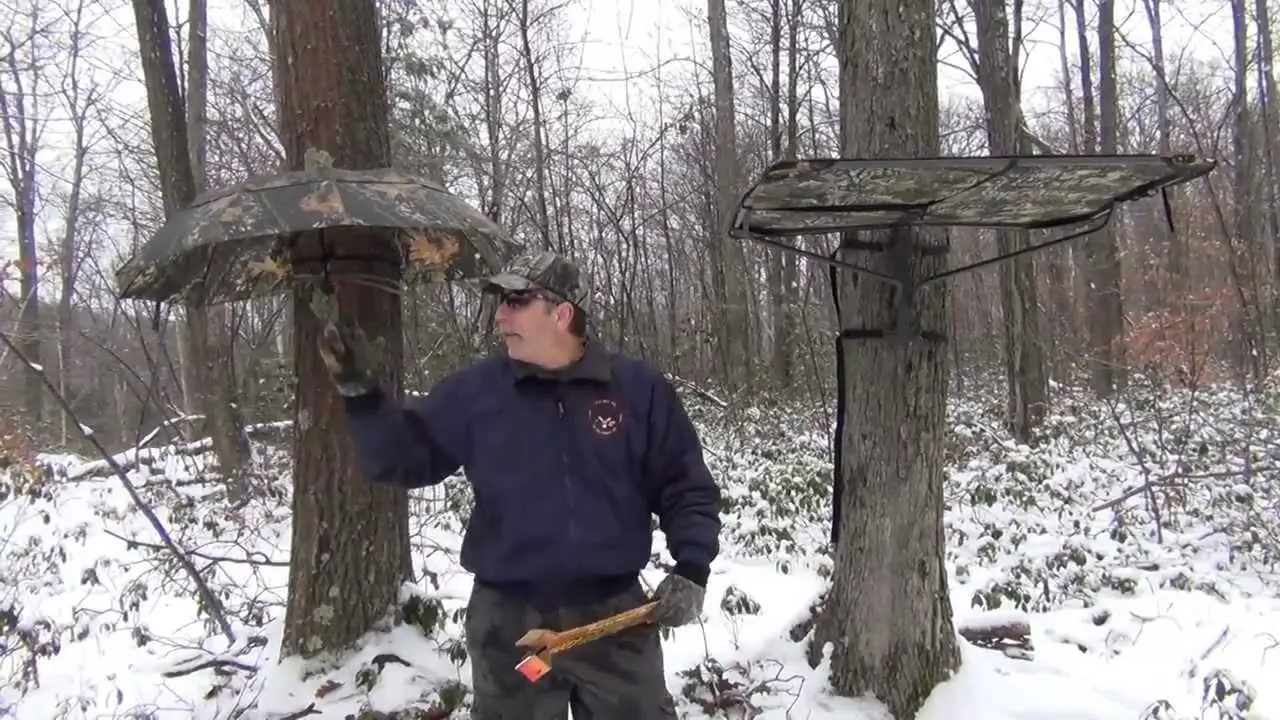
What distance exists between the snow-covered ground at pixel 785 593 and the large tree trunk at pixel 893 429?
228 millimetres

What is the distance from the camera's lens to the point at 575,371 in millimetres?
2688

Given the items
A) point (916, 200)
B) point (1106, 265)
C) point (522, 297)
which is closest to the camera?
point (522, 297)

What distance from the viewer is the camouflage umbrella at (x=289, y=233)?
281cm

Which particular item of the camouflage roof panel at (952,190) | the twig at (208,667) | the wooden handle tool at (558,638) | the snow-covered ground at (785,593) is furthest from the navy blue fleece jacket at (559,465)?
the twig at (208,667)

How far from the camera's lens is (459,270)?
3.94 m

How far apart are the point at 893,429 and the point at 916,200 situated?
3.28ft

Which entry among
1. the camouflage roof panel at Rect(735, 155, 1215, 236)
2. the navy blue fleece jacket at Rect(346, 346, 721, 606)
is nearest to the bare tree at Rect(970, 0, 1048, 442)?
the camouflage roof panel at Rect(735, 155, 1215, 236)

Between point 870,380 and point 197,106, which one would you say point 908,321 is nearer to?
point 870,380

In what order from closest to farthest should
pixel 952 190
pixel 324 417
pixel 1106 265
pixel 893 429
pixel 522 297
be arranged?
pixel 522 297
pixel 952 190
pixel 893 429
pixel 324 417
pixel 1106 265

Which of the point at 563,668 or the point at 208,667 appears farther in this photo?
the point at 208,667

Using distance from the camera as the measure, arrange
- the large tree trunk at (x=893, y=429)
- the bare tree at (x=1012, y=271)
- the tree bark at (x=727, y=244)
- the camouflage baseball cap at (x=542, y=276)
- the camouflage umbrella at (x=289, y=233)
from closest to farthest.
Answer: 1. the camouflage baseball cap at (x=542, y=276)
2. the camouflage umbrella at (x=289, y=233)
3. the large tree trunk at (x=893, y=429)
4. the bare tree at (x=1012, y=271)
5. the tree bark at (x=727, y=244)

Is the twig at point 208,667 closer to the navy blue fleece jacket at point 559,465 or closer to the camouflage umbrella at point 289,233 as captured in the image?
the camouflage umbrella at point 289,233

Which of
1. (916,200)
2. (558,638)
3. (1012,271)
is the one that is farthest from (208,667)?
(1012,271)

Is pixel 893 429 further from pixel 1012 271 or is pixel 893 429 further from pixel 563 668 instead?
pixel 1012 271
